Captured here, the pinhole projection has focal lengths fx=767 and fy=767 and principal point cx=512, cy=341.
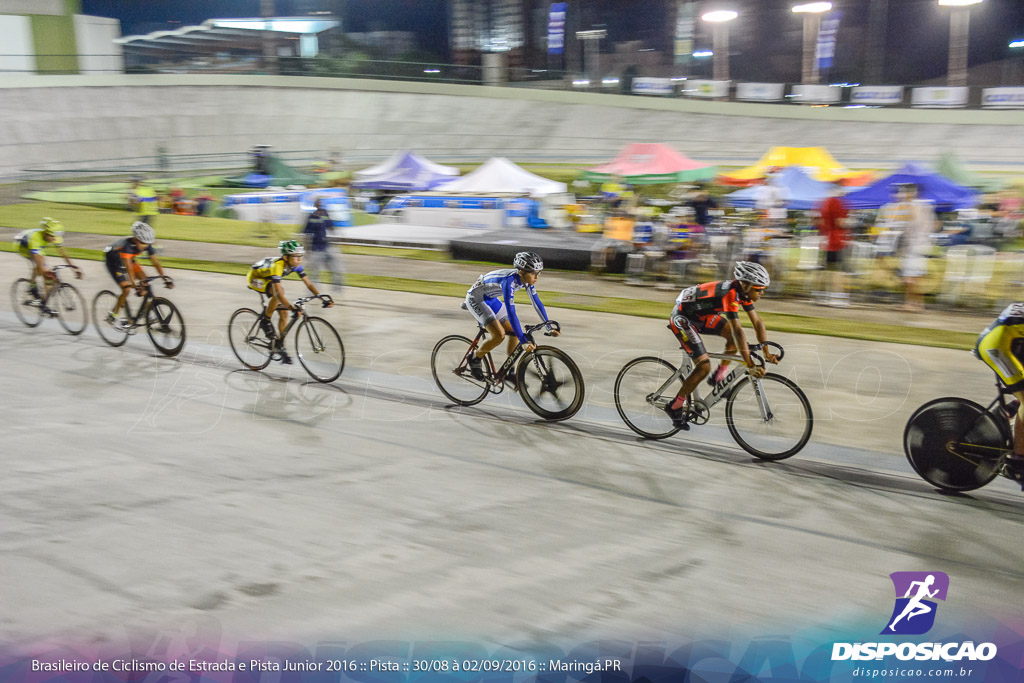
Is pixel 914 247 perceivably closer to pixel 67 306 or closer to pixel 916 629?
pixel 916 629

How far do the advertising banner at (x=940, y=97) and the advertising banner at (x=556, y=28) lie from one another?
19.5 metres

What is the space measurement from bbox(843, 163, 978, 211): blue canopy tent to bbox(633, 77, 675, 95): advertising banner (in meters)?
28.3

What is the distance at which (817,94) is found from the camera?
4147 centimetres

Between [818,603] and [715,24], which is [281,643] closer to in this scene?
[818,603]

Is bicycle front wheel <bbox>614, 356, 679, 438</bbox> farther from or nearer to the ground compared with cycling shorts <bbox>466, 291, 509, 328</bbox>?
nearer to the ground

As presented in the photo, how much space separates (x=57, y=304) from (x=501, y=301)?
22.8 ft

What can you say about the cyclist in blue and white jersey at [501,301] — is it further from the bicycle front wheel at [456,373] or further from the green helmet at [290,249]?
the green helmet at [290,249]

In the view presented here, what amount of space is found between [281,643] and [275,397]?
4.30 metres

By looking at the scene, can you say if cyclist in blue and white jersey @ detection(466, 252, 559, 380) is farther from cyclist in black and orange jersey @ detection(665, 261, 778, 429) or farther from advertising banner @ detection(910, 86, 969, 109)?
advertising banner @ detection(910, 86, 969, 109)

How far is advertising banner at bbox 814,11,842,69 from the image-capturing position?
38.7 m

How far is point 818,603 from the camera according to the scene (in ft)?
13.7

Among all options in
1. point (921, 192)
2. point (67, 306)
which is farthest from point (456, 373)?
point (921, 192)

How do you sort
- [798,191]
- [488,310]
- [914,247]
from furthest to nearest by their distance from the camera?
[798,191]
[914,247]
[488,310]

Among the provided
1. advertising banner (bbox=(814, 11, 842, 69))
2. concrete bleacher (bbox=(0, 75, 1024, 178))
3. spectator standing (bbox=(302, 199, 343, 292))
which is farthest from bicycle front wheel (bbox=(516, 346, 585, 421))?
advertising banner (bbox=(814, 11, 842, 69))
